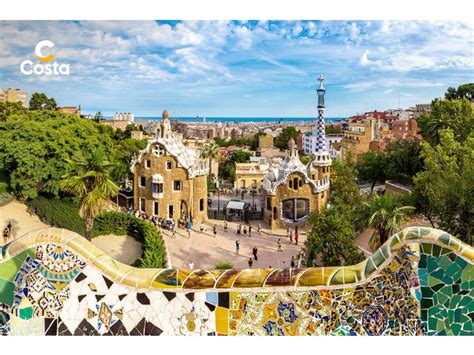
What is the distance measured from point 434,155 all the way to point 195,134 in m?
51.0

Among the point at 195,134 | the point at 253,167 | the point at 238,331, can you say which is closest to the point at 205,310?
the point at 238,331

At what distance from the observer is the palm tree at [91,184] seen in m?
12.9

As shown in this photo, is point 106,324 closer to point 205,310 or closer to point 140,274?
point 140,274

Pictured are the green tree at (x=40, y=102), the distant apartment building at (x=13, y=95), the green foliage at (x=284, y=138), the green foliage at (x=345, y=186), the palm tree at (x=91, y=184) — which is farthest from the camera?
the green foliage at (x=284, y=138)

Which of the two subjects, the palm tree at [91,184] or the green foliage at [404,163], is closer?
the palm tree at [91,184]

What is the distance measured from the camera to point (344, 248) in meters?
12.4

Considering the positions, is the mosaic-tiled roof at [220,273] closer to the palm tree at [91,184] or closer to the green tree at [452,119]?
the palm tree at [91,184]

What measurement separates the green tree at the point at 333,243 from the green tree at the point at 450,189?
2.49m

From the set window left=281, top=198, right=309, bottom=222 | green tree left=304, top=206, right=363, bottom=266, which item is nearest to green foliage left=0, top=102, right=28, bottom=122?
window left=281, top=198, right=309, bottom=222

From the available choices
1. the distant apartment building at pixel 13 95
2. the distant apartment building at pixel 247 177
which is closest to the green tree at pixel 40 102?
the distant apartment building at pixel 13 95

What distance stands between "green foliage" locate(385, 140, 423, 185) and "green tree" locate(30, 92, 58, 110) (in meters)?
20.7

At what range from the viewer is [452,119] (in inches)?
864

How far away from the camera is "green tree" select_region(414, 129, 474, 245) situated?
12.1m

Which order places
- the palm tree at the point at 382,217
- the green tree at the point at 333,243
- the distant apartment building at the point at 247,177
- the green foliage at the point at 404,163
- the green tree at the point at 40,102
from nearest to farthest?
1. the palm tree at the point at 382,217
2. the green tree at the point at 333,243
3. the green foliage at the point at 404,163
4. the green tree at the point at 40,102
5. the distant apartment building at the point at 247,177
